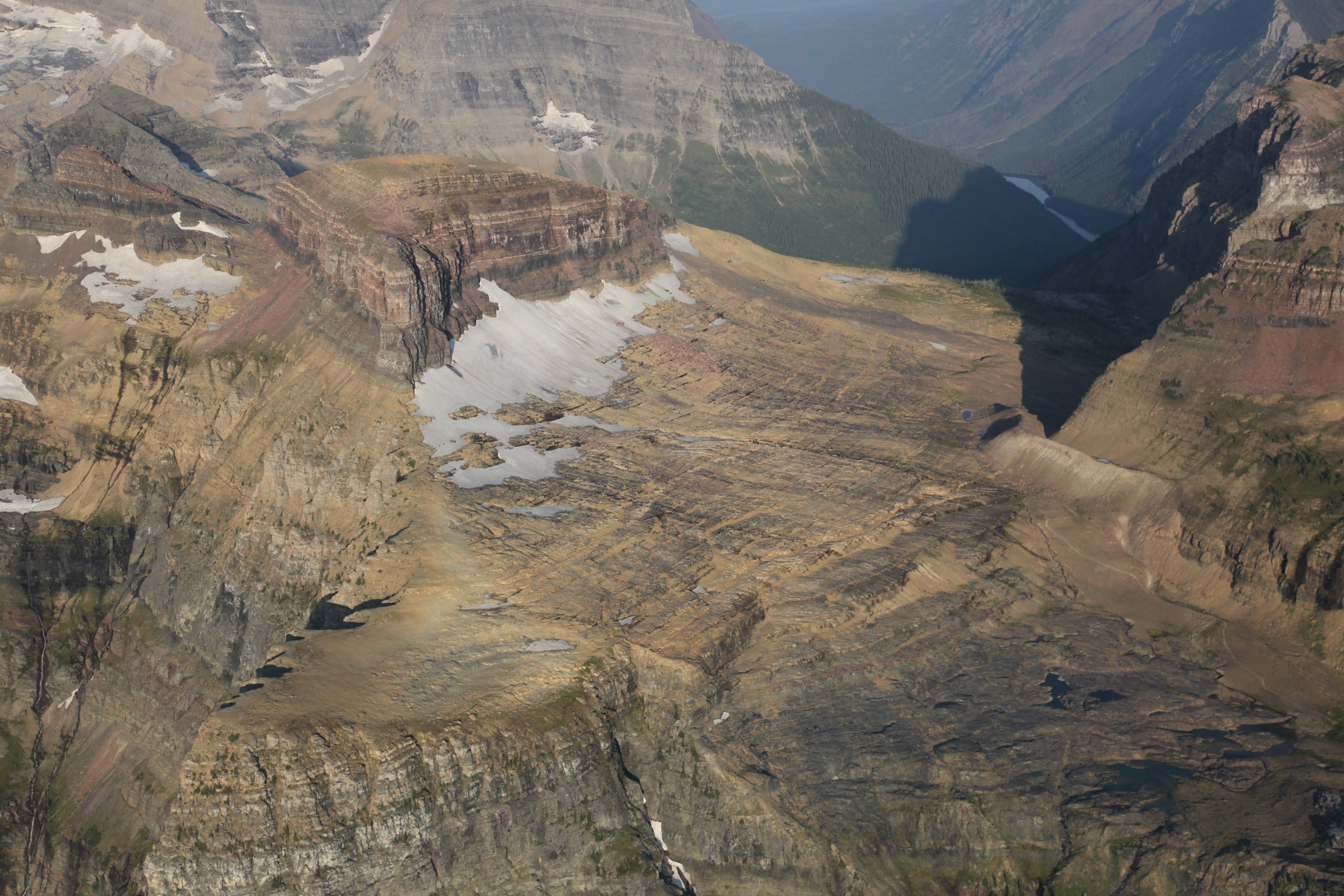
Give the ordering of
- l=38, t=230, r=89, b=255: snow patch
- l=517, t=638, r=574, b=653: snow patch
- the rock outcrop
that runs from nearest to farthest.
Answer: the rock outcrop, l=517, t=638, r=574, b=653: snow patch, l=38, t=230, r=89, b=255: snow patch

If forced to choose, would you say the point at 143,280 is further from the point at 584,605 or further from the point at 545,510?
the point at 584,605

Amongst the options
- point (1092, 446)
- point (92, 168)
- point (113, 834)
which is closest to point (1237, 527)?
point (1092, 446)

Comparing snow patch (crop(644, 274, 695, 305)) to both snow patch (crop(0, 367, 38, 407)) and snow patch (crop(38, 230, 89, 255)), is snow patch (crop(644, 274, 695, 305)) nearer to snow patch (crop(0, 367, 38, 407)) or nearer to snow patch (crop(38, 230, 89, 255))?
snow patch (crop(38, 230, 89, 255))

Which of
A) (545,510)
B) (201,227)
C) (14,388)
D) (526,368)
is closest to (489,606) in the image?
(545,510)

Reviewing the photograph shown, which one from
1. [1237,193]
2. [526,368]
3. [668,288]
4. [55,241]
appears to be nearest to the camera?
[526,368]

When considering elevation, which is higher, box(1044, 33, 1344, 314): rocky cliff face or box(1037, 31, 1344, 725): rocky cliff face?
box(1044, 33, 1344, 314): rocky cliff face

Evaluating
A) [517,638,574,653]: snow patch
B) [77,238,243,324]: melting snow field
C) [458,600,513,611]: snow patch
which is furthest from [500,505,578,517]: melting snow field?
[77,238,243,324]: melting snow field
